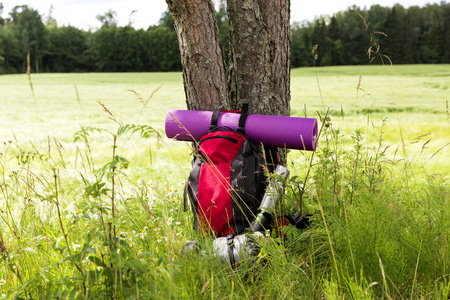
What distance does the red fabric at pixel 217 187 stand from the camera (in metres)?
2.34

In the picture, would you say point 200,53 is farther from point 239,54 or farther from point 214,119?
point 214,119

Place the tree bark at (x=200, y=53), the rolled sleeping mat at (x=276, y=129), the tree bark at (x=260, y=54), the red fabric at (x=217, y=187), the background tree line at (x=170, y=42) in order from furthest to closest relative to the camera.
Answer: the background tree line at (x=170, y=42), the tree bark at (x=260, y=54), the tree bark at (x=200, y=53), the rolled sleeping mat at (x=276, y=129), the red fabric at (x=217, y=187)

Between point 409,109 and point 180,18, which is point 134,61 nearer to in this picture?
point 409,109

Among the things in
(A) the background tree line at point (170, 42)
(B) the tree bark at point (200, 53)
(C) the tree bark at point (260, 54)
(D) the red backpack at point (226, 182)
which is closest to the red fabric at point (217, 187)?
(D) the red backpack at point (226, 182)

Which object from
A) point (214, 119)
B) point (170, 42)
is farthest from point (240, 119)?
point (170, 42)

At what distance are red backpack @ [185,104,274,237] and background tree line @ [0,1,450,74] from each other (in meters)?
40.1

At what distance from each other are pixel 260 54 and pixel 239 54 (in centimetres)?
16

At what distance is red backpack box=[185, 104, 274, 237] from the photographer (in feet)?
7.69

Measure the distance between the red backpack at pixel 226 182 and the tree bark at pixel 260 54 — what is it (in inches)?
17.1

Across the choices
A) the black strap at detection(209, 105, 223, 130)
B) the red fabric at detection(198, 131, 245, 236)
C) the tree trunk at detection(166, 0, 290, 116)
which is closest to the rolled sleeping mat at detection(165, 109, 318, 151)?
the black strap at detection(209, 105, 223, 130)

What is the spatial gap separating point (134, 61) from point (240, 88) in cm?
5810

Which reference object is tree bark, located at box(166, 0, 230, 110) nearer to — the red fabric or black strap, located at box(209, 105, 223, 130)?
black strap, located at box(209, 105, 223, 130)

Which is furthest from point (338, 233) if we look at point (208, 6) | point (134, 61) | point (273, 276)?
point (134, 61)

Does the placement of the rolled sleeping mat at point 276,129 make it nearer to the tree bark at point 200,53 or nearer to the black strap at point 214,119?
the black strap at point 214,119
